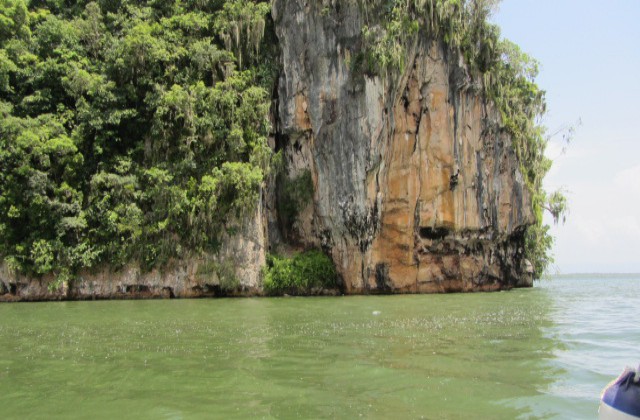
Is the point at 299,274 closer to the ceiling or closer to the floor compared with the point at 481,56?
closer to the floor

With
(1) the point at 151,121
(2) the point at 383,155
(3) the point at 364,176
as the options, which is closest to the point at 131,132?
(1) the point at 151,121

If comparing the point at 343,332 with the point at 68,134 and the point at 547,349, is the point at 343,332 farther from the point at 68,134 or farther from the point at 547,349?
the point at 68,134

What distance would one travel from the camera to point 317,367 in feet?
21.3

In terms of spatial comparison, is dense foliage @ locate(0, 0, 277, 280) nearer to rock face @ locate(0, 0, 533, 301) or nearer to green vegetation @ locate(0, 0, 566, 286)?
green vegetation @ locate(0, 0, 566, 286)

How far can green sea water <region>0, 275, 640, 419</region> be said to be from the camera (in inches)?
192

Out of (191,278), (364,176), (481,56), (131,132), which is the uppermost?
(481,56)

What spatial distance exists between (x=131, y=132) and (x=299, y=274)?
9726 mm

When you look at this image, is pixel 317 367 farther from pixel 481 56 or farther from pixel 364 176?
pixel 481 56

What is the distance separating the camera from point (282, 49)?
2377 centimetres

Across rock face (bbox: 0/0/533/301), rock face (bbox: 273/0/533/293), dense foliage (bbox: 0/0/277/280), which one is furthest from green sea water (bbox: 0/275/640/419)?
rock face (bbox: 273/0/533/293)

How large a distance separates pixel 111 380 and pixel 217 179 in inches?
605

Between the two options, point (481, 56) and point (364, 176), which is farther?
point (481, 56)

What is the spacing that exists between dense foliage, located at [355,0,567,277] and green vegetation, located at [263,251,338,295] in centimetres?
837

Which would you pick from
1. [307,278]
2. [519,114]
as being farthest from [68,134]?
[519,114]
